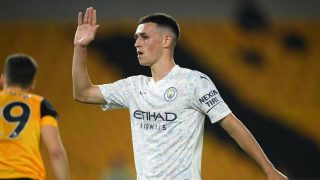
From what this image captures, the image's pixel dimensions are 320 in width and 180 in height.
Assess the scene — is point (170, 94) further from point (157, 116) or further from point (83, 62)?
point (83, 62)

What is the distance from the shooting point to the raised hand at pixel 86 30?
3.92 metres

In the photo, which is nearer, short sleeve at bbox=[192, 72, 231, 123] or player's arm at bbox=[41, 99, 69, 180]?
short sleeve at bbox=[192, 72, 231, 123]

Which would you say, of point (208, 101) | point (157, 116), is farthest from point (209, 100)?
point (157, 116)

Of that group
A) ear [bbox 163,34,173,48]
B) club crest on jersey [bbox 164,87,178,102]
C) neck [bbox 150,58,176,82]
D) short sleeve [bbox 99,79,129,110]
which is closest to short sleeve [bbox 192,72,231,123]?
club crest on jersey [bbox 164,87,178,102]

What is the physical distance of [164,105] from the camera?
384cm

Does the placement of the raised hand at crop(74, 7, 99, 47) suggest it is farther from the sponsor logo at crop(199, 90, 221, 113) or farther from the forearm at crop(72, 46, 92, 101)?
the sponsor logo at crop(199, 90, 221, 113)

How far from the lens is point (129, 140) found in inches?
445

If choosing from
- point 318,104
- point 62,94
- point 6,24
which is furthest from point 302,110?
point 6,24

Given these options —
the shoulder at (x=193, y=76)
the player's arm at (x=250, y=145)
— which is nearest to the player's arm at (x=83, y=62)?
the shoulder at (x=193, y=76)

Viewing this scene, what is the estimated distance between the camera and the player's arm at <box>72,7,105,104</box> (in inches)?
154

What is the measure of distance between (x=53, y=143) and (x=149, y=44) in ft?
2.98

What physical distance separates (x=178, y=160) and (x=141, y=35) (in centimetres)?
78

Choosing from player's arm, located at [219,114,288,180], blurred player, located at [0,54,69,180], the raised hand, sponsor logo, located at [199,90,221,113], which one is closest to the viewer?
player's arm, located at [219,114,288,180]

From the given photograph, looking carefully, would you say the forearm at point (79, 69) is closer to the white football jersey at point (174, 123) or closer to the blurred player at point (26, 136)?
the white football jersey at point (174, 123)
